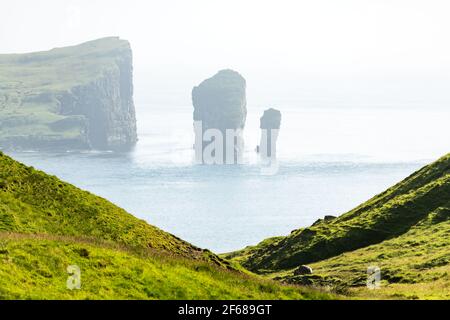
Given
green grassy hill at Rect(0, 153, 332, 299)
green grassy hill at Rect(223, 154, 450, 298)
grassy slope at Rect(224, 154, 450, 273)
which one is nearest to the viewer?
green grassy hill at Rect(0, 153, 332, 299)

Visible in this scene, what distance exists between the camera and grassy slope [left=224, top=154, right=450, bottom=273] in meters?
103

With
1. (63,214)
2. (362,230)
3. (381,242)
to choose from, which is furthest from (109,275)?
(362,230)

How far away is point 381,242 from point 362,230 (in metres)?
6.22

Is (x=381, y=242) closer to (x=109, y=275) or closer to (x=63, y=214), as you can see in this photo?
(x=63, y=214)

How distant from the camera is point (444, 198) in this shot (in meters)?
106

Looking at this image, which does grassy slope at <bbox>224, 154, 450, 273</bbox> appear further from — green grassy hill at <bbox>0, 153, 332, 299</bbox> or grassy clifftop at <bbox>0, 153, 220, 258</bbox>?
green grassy hill at <bbox>0, 153, 332, 299</bbox>

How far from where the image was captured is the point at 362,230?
4176 inches

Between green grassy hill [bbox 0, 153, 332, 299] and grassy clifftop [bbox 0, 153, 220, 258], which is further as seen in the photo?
grassy clifftop [bbox 0, 153, 220, 258]

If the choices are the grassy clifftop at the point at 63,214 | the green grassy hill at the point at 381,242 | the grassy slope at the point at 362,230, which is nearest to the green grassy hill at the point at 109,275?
the grassy clifftop at the point at 63,214

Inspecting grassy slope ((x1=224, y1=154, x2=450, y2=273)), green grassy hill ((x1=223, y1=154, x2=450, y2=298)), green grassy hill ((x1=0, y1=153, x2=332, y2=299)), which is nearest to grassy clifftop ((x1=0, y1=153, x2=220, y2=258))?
green grassy hill ((x1=0, y1=153, x2=332, y2=299))

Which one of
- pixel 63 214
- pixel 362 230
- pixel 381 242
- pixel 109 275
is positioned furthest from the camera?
pixel 362 230
